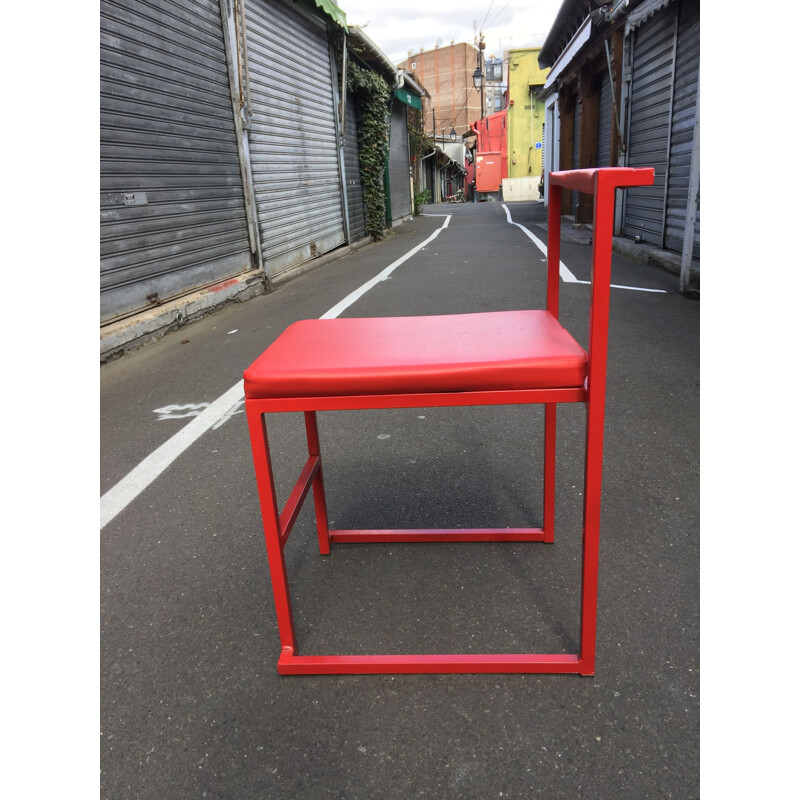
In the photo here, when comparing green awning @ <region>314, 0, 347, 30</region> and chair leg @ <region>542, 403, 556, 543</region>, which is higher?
green awning @ <region>314, 0, 347, 30</region>

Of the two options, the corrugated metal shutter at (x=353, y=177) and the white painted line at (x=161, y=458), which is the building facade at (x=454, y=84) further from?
the white painted line at (x=161, y=458)

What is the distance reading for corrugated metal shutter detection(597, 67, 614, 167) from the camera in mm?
13309

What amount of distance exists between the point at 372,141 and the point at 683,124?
8.38 m

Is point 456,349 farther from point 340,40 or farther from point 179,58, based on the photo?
point 340,40

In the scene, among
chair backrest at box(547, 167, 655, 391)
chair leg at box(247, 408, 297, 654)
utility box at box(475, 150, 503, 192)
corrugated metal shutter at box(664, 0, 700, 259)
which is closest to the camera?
chair backrest at box(547, 167, 655, 391)

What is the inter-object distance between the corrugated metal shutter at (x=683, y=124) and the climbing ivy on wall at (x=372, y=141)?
25.3 ft

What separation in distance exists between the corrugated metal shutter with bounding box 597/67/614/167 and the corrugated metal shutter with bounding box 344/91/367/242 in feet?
18.5

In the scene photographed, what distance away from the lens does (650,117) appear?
998 centimetres

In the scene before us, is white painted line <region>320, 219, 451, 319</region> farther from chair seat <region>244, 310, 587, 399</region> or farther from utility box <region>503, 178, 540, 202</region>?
utility box <region>503, 178, 540, 202</region>

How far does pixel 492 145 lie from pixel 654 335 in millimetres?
52290

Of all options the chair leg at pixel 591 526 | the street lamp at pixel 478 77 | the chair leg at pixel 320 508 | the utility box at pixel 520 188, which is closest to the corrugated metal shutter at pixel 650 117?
the chair leg at pixel 320 508

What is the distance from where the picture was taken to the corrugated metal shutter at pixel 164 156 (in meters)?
5.82

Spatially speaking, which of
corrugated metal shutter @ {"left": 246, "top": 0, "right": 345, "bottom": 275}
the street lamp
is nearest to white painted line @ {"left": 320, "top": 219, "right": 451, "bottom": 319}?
corrugated metal shutter @ {"left": 246, "top": 0, "right": 345, "bottom": 275}

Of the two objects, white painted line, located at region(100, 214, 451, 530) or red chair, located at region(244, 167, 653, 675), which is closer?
red chair, located at region(244, 167, 653, 675)
